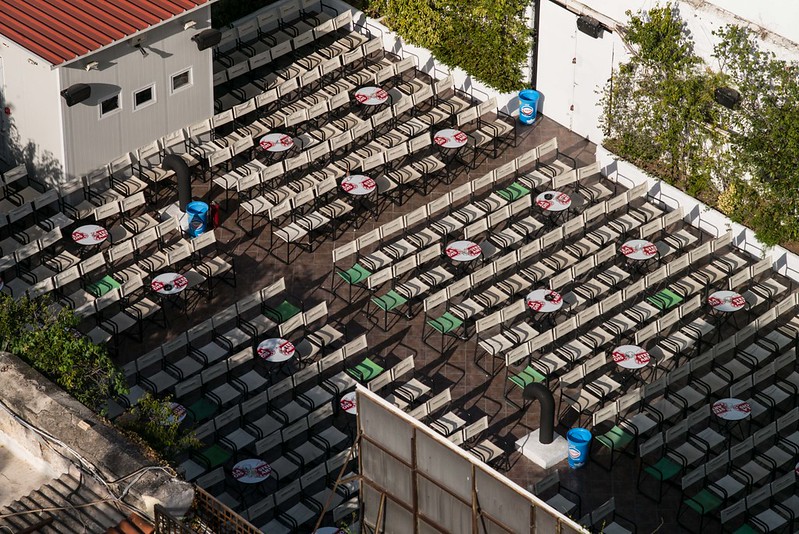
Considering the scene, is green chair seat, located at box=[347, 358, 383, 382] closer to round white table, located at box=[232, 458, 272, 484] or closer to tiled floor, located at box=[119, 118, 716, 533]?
tiled floor, located at box=[119, 118, 716, 533]

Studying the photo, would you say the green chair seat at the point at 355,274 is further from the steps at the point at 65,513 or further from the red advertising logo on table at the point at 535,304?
the steps at the point at 65,513

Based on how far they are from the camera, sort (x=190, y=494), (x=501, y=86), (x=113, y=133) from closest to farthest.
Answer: (x=190, y=494)
(x=113, y=133)
(x=501, y=86)

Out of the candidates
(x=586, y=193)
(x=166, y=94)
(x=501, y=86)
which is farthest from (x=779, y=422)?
(x=166, y=94)

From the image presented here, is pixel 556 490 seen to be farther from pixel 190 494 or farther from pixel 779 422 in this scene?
pixel 190 494

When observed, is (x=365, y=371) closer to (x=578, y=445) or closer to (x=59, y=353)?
(x=578, y=445)

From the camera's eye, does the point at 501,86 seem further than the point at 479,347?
Yes

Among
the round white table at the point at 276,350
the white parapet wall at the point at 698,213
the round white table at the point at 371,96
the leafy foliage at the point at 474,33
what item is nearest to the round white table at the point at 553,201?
the white parapet wall at the point at 698,213

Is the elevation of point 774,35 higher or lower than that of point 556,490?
higher
